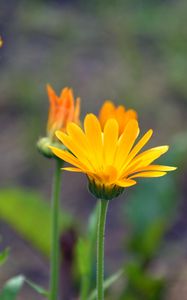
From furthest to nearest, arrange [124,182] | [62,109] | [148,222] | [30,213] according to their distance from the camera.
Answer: [148,222], [30,213], [62,109], [124,182]

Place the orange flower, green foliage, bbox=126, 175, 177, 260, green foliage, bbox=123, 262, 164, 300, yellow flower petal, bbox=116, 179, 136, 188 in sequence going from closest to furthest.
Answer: yellow flower petal, bbox=116, 179, 136, 188 < the orange flower < green foliage, bbox=123, 262, 164, 300 < green foliage, bbox=126, 175, 177, 260

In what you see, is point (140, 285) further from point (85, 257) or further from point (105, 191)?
point (105, 191)

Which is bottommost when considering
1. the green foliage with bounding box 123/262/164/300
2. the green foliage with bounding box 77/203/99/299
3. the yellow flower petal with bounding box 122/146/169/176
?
the green foliage with bounding box 123/262/164/300

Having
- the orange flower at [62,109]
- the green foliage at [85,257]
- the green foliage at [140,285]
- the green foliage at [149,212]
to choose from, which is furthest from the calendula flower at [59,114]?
the green foliage at [149,212]

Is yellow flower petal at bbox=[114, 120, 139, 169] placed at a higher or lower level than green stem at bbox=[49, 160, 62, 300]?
higher

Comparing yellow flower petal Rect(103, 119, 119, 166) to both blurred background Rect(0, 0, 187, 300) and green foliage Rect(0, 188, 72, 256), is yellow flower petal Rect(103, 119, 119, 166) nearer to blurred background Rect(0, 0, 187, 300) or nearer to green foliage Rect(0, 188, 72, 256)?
blurred background Rect(0, 0, 187, 300)

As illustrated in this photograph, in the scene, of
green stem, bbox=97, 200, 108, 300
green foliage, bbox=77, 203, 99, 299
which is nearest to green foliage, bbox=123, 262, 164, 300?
green foliage, bbox=77, 203, 99, 299

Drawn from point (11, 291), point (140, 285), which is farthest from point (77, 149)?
point (140, 285)

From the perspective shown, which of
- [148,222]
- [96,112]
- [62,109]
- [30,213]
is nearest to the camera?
[62,109]
